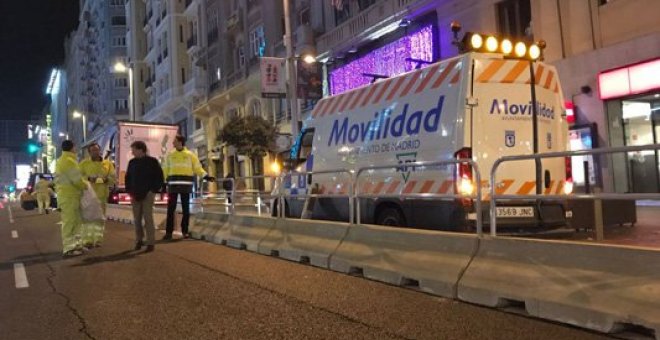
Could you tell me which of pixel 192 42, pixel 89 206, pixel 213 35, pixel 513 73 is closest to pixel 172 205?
pixel 89 206

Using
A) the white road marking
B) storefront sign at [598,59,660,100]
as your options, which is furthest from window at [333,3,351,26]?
the white road marking

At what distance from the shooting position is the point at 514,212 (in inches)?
303

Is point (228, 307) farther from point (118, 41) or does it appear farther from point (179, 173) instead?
point (118, 41)

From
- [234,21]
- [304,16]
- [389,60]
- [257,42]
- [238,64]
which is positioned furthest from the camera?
[238,64]

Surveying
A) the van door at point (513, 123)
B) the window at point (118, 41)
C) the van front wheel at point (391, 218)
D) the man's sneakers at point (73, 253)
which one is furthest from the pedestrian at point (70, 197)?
the window at point (118, 41)

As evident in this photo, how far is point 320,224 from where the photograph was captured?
27.5 feet

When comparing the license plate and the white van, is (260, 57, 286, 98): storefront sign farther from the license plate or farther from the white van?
the license plate

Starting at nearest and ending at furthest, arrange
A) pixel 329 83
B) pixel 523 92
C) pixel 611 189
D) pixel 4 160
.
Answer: pixel 523 92, pixel 611 189, pixel 329 83, pixel 4 160

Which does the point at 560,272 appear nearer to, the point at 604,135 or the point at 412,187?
the point at 412,187

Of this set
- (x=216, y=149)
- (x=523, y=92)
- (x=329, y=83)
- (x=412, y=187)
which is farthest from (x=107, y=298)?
(x=216, y=149)

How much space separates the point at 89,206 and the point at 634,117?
1250 cm

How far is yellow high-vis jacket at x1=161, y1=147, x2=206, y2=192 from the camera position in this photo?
11.9 m

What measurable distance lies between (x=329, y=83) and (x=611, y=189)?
15.1 metres

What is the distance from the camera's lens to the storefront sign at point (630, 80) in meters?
13.9
